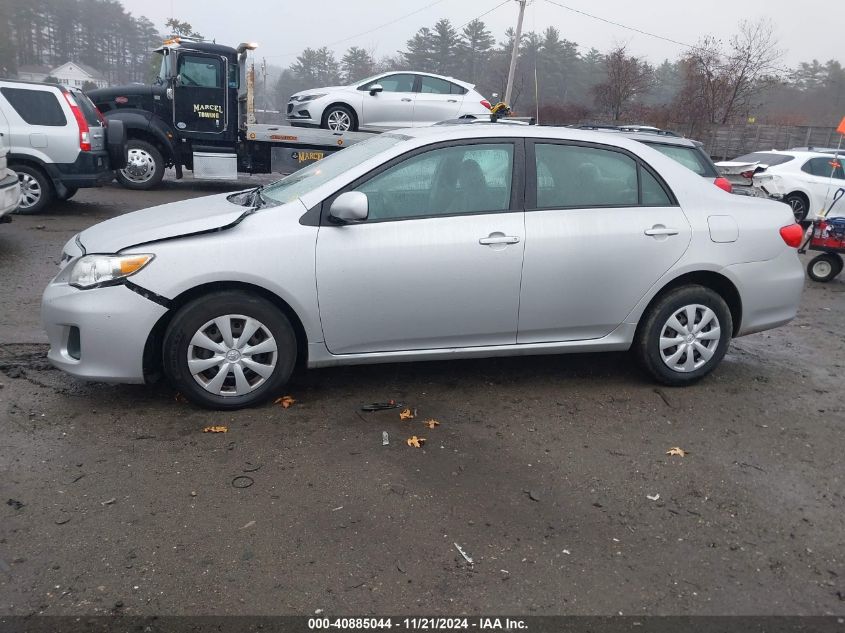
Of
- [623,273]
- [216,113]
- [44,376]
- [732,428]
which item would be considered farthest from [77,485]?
[216,113]

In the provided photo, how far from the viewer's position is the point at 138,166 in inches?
547

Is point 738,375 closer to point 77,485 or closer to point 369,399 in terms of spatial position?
point 369,399

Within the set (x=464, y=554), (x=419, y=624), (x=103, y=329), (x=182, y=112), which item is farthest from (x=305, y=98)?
(x=419, y=624)

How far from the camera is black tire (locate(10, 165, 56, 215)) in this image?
10.6 m

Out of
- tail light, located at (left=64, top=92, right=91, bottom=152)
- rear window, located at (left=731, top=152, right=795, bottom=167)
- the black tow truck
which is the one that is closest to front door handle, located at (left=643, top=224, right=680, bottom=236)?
tail light, located at (left=64, top=92, right=91, bottom=152)

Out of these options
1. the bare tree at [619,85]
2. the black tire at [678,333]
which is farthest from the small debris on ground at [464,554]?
the bare tree at [619,85]

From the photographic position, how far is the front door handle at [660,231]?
4.73 meters

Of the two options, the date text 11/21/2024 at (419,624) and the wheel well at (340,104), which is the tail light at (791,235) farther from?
the wheel well at (340,104)

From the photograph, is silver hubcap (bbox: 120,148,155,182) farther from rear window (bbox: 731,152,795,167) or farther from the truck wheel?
rear window (bbox: 731,152,795,167)

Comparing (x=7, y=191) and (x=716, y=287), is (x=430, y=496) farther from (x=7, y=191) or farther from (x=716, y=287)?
(x=7, y=191)

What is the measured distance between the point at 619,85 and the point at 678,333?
38228mm

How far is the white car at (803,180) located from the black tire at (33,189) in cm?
1328

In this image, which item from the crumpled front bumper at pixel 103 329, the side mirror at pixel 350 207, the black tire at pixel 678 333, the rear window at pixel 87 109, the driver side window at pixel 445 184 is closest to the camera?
the crumpled front bumper at pixel 103 329

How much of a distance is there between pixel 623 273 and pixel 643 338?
519 mm
